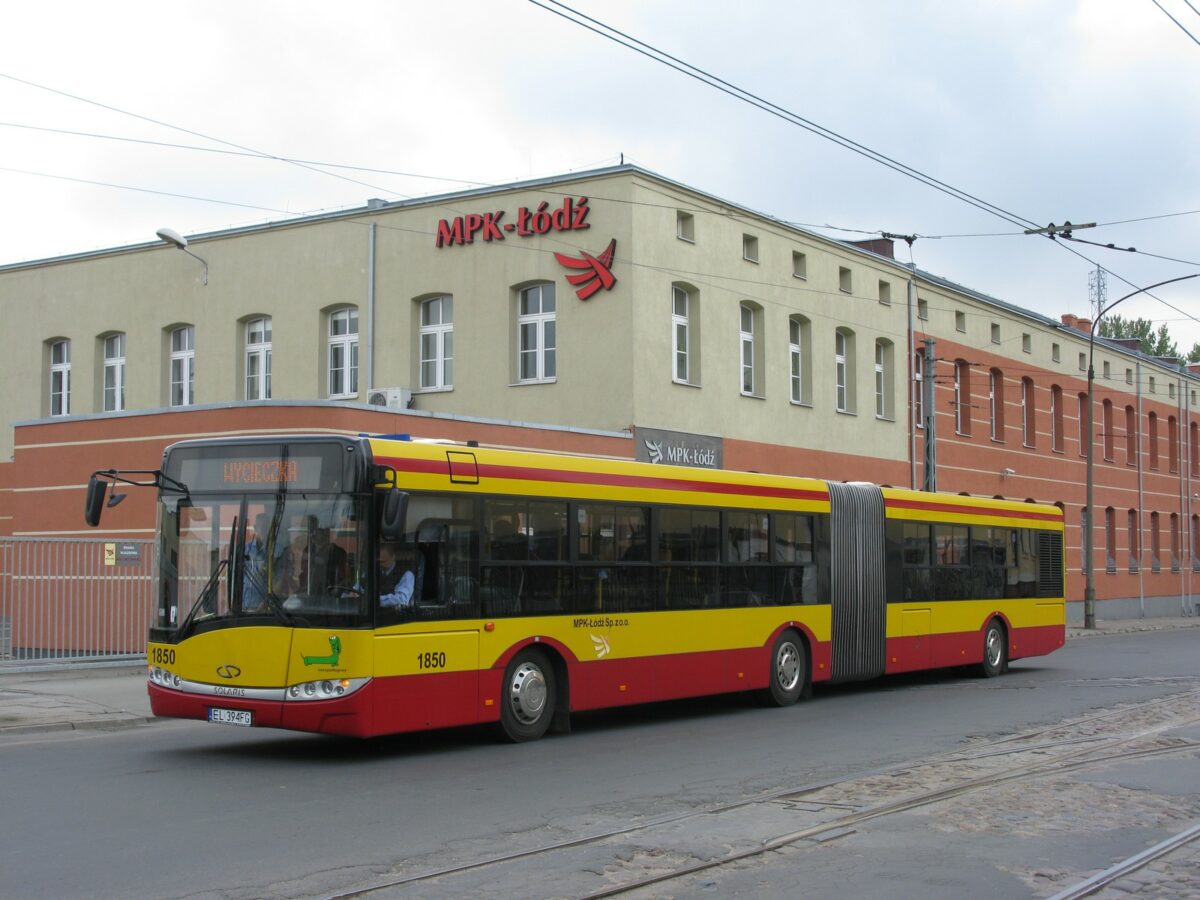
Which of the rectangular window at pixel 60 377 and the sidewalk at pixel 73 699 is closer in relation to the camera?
the sidewalk at pixel 73 699

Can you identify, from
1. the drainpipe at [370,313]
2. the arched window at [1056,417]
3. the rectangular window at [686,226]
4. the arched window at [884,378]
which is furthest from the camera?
the arched window at [1056,417]

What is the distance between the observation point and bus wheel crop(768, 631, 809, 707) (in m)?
17.4

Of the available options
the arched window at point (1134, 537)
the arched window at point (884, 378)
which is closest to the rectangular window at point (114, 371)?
the arched window at point (884, 378)

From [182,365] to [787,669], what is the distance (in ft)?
71.5

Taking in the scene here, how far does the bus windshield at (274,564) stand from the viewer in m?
11.9

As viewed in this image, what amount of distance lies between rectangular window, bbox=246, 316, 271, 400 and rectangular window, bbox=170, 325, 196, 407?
154 cm

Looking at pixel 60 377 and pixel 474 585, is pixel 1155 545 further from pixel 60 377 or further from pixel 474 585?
pixel 474 585

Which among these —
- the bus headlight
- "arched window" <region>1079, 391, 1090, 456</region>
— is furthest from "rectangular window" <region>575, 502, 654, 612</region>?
"arched window" <region>1079, 391, 1090, 456</region>

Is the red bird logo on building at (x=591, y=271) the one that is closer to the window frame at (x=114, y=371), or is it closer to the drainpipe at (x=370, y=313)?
the drainpipe at (x=370, y=313)

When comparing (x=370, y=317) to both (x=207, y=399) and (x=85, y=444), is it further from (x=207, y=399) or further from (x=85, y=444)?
(x=85, y=444)

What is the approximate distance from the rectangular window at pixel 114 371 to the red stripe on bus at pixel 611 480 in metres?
22.9

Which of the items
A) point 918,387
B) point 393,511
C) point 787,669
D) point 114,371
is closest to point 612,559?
point 393,511

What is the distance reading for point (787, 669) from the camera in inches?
697

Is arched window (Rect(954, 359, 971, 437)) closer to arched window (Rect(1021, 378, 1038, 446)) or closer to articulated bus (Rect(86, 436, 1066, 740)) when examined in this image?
arched window (Rect(1021, 378, 1038, 446))
